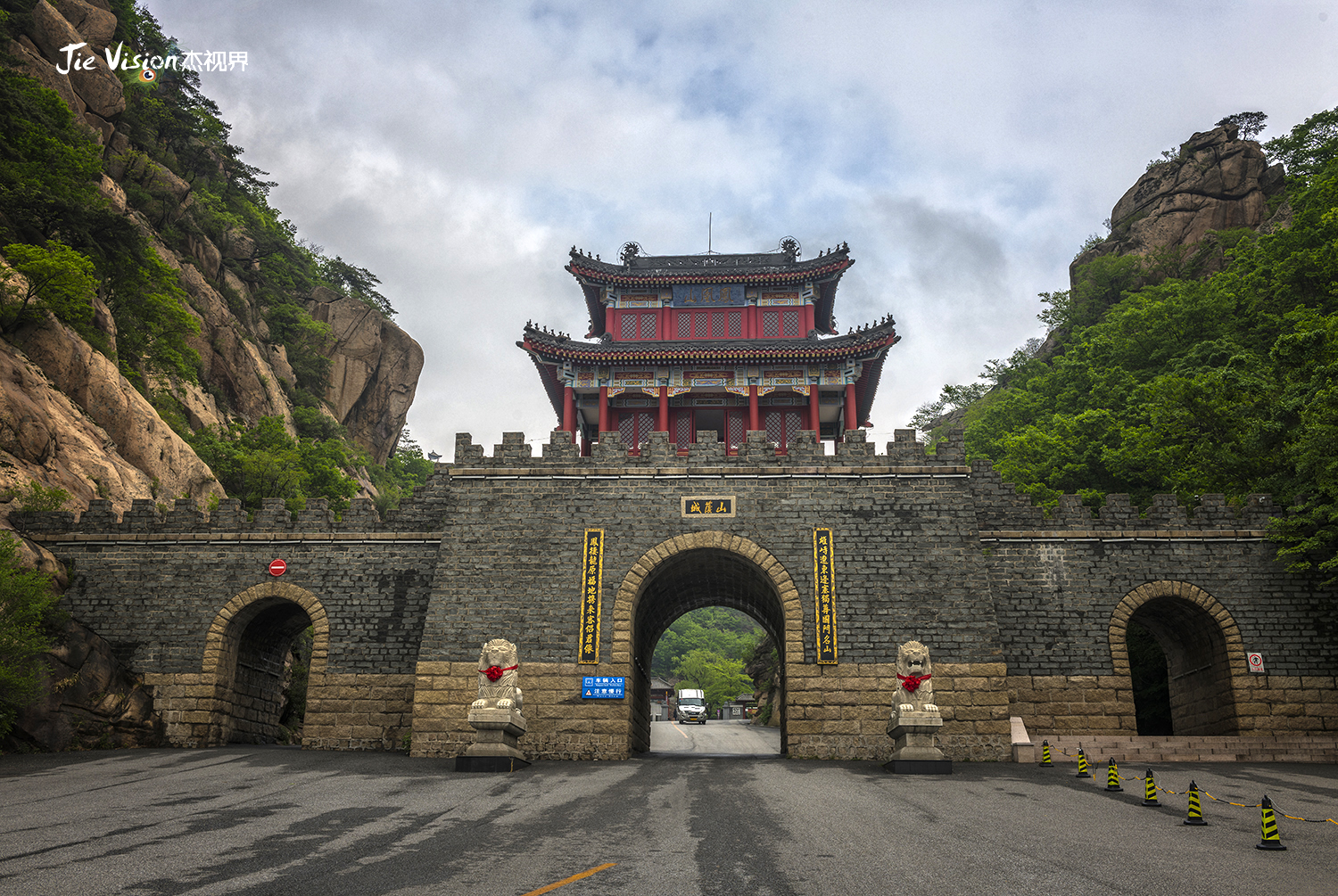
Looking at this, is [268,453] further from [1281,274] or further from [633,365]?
[1281,274]

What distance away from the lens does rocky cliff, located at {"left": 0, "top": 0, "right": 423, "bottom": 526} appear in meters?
16.6

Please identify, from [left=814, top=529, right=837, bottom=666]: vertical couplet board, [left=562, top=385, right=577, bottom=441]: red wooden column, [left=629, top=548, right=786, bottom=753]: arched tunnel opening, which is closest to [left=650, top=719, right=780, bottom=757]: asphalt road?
[left=629, top=548, right=786, bottom=753]: arched tunnel opening

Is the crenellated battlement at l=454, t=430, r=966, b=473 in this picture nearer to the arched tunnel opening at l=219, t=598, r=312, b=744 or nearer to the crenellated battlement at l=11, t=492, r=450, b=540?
the crenellated battlement at l=11, t=492, r=450, b=540

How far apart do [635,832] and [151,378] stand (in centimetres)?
2050

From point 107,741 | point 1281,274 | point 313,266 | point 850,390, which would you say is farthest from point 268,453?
point 1281,274

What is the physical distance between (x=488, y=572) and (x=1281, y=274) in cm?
2114

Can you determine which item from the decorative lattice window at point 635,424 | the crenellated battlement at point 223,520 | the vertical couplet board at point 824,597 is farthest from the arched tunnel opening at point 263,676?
the decorative lattice window at point 635,424

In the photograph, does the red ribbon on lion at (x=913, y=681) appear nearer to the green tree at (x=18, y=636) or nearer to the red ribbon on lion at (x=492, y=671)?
the red ribbon on lion at (x=492, y=671)

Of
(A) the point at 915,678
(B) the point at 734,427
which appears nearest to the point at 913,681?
(A) the point at 915,678

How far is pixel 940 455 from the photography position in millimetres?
15656

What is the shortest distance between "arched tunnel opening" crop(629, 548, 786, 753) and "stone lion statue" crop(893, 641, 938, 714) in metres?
2.74

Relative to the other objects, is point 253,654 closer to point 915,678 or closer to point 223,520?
point 223,520

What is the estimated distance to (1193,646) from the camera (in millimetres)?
16422

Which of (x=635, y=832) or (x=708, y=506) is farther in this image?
(x=708, y=506)
